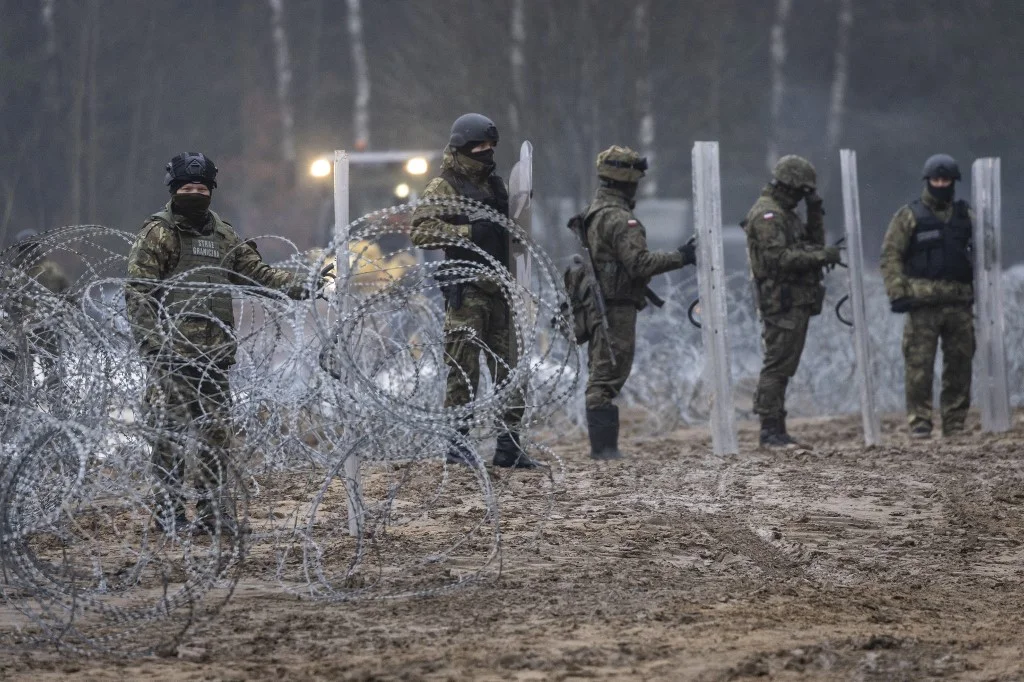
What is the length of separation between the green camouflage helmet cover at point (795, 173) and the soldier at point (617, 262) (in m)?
0.90

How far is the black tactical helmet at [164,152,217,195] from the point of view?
20.9 ft

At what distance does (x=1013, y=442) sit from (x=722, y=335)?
7.06 feet

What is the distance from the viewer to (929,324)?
10375 millimetres

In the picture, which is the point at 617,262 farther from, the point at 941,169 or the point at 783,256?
the point at 941,169

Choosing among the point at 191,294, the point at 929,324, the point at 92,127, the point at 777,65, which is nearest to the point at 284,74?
the point at 92,127

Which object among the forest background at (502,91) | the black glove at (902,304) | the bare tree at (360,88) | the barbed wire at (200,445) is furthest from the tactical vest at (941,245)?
the bare tree at (360,88)

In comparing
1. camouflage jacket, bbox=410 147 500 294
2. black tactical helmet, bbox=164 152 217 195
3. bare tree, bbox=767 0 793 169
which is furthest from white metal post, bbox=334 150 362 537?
bare tree, bbox=767 0 793 169

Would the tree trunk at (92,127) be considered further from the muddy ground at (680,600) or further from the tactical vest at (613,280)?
the muddy ground at (680,600)

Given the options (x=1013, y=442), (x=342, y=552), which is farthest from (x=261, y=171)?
(x=342, y=552)

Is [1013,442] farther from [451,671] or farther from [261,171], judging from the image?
[261,171]

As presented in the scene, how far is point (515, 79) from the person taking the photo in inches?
1137

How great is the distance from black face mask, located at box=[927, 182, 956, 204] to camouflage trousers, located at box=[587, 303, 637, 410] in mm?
2588

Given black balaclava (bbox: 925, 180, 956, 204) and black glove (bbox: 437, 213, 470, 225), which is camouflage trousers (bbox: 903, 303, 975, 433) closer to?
black balaclava (bbox: 925, 180, 956, 204)

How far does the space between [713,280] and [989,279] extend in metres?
2.39
